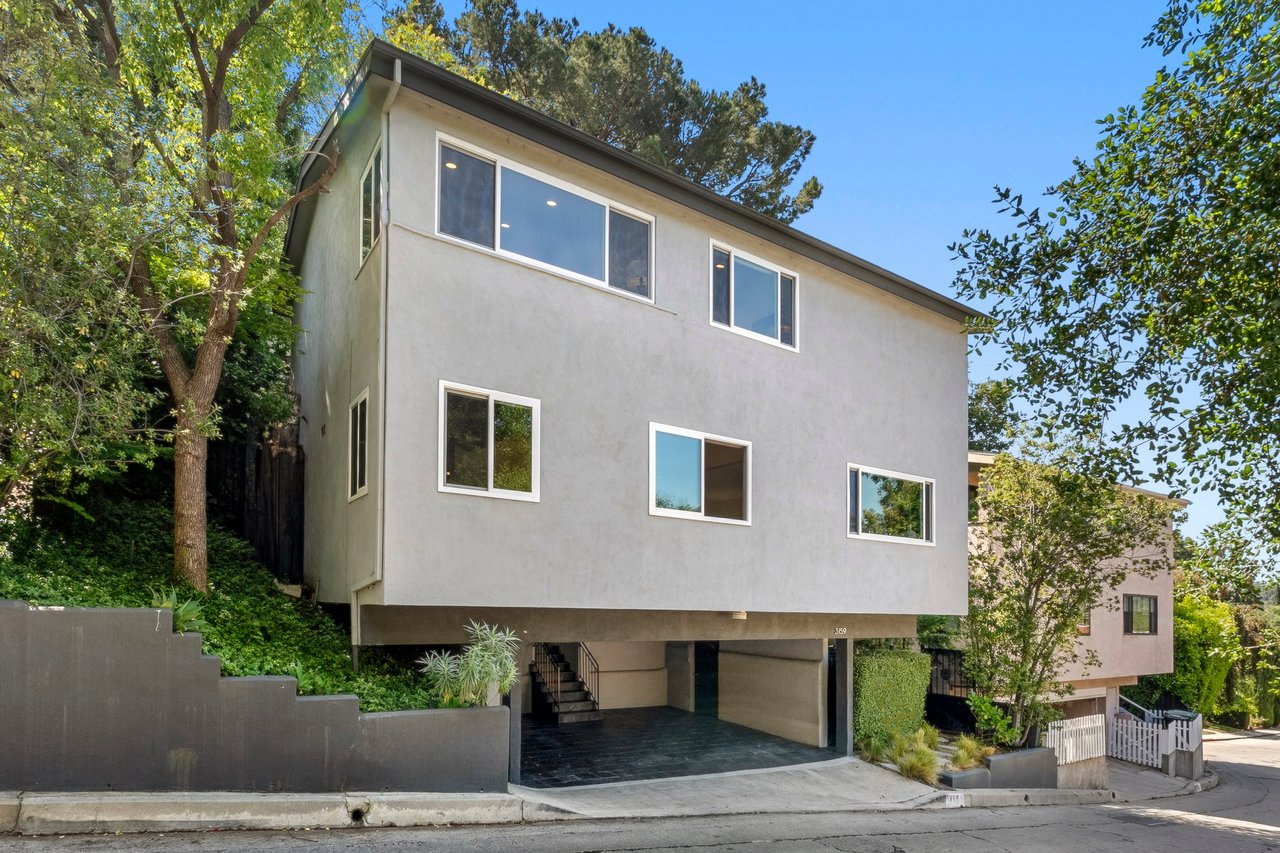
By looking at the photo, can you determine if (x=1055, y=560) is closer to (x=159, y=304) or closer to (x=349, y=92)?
(x=349, y=92)

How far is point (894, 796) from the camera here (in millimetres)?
13016

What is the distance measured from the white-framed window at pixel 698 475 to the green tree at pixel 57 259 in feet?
19.8

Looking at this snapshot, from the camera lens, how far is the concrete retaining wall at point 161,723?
286 inches

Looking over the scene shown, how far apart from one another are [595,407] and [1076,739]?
1300 centimetres

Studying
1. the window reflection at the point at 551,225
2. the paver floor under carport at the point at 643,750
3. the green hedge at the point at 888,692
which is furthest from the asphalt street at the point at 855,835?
the window reflection at the point at 551,225

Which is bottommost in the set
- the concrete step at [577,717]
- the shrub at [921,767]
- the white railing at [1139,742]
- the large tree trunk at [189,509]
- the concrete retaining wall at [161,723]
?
the white railing at [1139,742]

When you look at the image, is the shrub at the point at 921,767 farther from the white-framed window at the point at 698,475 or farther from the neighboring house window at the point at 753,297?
the neighboring house window at the point at 753,297

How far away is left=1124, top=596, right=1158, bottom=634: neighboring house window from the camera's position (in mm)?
24266

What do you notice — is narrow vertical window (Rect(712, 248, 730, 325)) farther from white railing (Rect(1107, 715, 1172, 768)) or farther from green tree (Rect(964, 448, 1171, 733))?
white railing (Rect(1107, 715, 1172, 768))

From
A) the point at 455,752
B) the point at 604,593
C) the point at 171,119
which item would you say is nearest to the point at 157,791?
the point at 455,752

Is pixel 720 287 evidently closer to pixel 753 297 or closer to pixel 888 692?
pixel 753 297

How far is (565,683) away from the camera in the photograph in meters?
16.7

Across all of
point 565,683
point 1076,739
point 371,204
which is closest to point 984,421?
point 1076,739

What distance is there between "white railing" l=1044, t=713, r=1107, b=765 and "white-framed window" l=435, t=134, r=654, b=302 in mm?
12196
